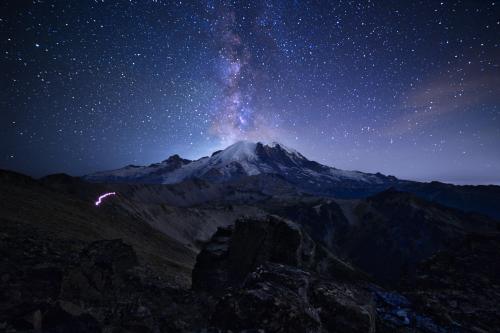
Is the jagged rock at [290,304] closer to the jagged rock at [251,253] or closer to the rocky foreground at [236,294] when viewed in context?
the rocky foreground at [236,294]

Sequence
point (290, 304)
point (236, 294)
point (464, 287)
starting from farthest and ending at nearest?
1. point (464, 287)
2. point (236, 294)
3. point (290, 304)

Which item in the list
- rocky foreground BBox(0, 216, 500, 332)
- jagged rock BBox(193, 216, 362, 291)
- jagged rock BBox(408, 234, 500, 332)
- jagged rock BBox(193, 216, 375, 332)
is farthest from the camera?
jagged rock BBox(193, 216, 362, 291)

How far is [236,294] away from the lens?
236 inches

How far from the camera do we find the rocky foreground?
593cm

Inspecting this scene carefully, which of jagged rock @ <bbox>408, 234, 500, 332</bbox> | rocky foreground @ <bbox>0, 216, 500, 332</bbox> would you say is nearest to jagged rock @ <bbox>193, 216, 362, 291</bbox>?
rocky foreground @ <bbox>0, 216, 500, 332</bbox>

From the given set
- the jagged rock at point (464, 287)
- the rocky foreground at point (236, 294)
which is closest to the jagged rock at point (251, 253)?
the rocky foreground at point (236, 294)

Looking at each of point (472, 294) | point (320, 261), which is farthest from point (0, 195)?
point (320, 261)

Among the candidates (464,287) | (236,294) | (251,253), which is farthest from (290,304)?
(464,287)

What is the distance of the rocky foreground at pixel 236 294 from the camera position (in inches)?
233

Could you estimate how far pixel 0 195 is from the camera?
1145 inches

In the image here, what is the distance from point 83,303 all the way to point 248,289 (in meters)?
6.72

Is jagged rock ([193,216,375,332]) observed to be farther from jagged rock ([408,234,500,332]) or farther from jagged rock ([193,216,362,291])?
jagged rock ([408,234,500,332])

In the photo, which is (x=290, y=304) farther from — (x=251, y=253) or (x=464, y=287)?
(x=464, y=287)

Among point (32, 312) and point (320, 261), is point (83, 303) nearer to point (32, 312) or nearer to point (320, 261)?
point (32, 312)
